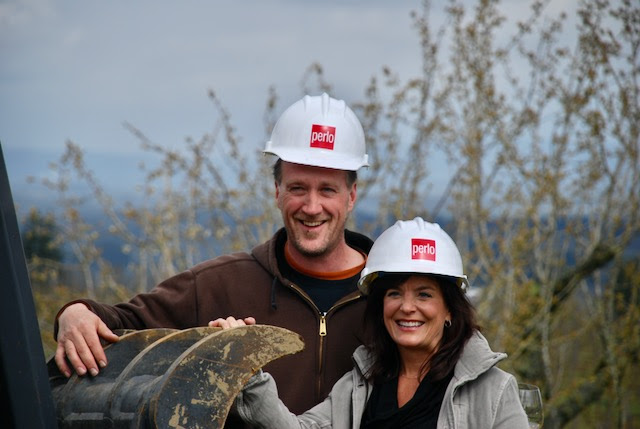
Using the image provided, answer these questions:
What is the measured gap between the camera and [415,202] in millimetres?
8664

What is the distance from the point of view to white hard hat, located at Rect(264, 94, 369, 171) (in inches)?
164

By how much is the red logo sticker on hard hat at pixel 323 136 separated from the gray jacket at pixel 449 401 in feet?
3.12

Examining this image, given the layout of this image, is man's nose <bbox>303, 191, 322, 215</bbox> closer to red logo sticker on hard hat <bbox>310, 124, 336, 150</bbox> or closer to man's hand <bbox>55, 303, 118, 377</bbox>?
red logo sticker on hard hat <bbox>310, 124, 336, 150</bbox>

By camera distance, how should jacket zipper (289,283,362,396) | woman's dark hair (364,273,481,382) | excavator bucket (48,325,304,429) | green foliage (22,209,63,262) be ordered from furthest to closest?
green foliage (22,209,63,262) < jacket zipper (289,283,362,396) < woman's dark hair (364,273,481,382) < excavator bucket (48,325,304,429)

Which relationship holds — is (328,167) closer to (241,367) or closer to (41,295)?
(241,367)

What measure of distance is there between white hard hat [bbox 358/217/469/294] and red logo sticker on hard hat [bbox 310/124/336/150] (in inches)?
22.3

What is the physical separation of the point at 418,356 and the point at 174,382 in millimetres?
1475

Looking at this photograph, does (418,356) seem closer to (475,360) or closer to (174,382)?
(475,360)

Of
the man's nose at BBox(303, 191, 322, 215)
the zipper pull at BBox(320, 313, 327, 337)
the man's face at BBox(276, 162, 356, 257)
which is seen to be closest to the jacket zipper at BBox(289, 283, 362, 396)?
the zipper pull at BBox(320, 313, 327, 337)

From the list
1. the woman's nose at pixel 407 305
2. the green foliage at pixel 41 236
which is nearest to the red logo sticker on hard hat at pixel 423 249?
the woman's nose at pixel 407 305

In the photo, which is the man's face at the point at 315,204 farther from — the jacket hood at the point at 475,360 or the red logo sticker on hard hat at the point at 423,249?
the jacket hood at the point at 475,360

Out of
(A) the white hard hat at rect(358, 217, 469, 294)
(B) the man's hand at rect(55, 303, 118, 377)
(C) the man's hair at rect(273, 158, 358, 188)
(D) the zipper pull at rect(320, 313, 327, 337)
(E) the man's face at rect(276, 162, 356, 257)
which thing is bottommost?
(D) the zipper pull at rect(320, 313, 327, 337)

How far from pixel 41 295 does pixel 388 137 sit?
12.7 feet

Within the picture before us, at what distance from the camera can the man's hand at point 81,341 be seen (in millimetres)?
3018
